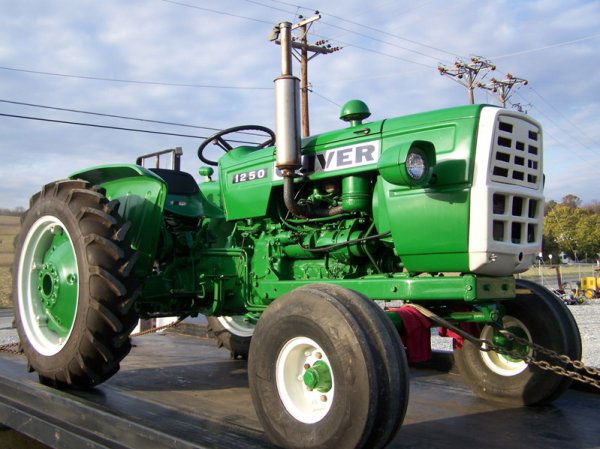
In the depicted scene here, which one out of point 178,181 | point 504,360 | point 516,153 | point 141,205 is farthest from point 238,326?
point 516,153

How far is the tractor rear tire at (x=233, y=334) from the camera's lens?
5.63 meters

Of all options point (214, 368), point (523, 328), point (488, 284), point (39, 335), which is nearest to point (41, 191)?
point (39, 335)

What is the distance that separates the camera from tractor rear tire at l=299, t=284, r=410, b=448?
258cm

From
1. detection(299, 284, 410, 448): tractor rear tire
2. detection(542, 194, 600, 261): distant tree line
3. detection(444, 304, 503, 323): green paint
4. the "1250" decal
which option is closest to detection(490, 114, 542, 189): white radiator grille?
detection(444, 304, 503, 323): green paint

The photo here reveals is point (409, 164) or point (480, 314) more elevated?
point (409, 164)

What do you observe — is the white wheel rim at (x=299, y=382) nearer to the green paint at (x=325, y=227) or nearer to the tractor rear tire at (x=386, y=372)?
the green paint at (x=325, y=227)

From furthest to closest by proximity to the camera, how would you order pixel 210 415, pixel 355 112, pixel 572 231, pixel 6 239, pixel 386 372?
pixel 572 231 → pixel 6 239 → pixel 355 112 → pixel 210 415 → pixel 386 372

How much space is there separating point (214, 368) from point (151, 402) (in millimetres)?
1287

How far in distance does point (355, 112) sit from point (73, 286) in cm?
226

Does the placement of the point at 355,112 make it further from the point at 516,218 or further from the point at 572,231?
the point at 572,231

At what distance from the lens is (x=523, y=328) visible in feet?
13.4

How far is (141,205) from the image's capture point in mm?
4574

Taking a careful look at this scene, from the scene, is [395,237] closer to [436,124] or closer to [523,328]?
[436,124]

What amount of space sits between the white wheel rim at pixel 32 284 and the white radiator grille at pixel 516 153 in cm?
299
